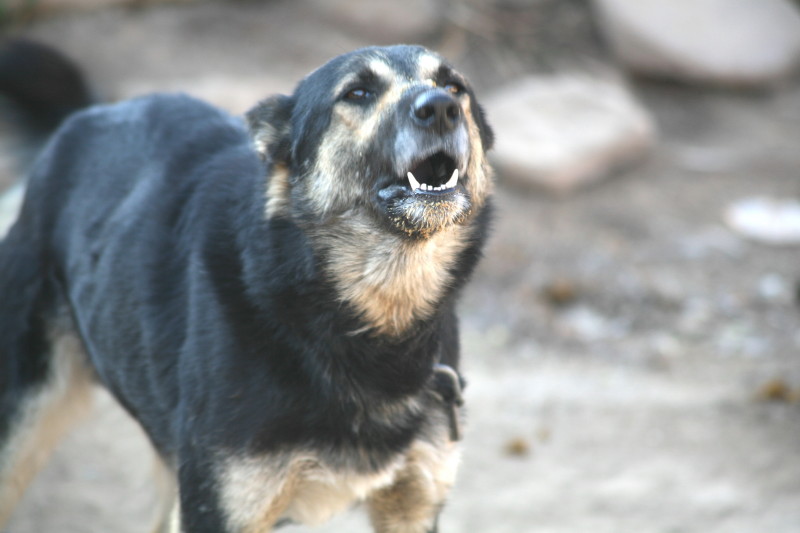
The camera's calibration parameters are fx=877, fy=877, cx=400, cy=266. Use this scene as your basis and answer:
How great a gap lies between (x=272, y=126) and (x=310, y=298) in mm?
638

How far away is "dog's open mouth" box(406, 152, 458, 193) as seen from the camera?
106 inches

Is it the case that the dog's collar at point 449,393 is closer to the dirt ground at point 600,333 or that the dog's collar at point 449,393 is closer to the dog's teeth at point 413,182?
the dog's teeth at point 413,182

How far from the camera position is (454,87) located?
2939mm

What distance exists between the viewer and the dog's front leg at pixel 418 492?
2.93 m

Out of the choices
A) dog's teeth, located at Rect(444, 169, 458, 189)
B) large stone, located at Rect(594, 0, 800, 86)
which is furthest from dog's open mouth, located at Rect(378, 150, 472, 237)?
large stone, located at Rect(594, 0, 800, 86)

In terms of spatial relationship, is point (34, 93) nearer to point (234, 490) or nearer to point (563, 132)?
point (234, 490)

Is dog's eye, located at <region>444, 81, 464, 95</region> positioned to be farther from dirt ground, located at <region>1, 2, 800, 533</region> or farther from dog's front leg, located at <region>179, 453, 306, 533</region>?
dirt ground, located at <region>1, 2, 800, 533</region>

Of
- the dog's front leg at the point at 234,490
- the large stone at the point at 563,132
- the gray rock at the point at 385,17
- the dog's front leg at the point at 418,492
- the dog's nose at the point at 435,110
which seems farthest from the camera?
the gray rock at the point at 385,17

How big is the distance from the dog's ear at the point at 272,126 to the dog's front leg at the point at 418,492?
1095mm

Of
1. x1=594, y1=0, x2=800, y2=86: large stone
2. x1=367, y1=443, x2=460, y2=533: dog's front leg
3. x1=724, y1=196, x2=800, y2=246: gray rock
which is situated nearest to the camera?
x1=367, y1=443, x2=460, y2=533: dog's front leg

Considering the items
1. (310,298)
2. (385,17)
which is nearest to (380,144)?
(310,298)

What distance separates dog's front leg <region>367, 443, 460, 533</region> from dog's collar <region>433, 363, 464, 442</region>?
0.06 meters

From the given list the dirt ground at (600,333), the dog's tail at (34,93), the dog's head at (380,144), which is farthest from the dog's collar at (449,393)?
the dog's tail at (34,93)

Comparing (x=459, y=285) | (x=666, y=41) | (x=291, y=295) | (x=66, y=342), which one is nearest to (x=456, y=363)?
(x=459, y=285)
